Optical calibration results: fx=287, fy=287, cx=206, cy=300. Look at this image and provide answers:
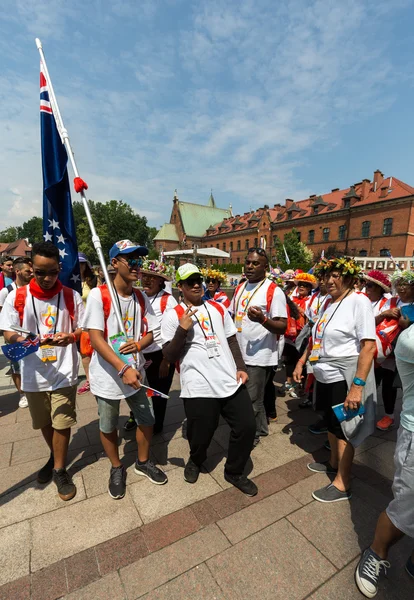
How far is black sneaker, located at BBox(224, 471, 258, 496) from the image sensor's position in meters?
2.65

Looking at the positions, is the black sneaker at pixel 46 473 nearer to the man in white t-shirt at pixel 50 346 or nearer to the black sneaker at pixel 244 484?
Result: the man in white t-shirt at pixel 50 346

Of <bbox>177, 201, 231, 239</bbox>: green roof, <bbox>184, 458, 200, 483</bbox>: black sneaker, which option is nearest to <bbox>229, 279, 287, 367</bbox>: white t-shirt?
<bbox>184, 458, 200, 483</bbox>: black sneaker

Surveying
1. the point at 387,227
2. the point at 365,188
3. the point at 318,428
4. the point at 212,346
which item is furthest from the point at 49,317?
the point at 365,188

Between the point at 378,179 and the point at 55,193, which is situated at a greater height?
the point at 378,179

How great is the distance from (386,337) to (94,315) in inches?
140

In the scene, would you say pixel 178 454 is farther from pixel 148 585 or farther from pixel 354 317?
pixel 354 317

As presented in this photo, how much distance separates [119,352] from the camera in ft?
7.93

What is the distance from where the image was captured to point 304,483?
2828 millimetres

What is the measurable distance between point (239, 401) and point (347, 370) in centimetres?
101

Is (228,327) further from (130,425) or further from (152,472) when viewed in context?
(130,425)

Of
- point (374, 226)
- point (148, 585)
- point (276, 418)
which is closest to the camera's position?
point (148, 585)

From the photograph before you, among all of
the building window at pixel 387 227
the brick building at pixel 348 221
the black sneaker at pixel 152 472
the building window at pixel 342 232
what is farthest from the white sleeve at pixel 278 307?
the building window at pixel 342 232

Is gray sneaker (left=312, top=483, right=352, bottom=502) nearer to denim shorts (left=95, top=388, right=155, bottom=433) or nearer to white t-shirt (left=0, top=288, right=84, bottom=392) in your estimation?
denim shorts (left=95, top=388, right=155, bottom=433)

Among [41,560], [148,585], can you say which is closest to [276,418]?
[148,585]
